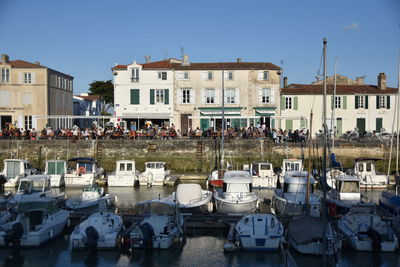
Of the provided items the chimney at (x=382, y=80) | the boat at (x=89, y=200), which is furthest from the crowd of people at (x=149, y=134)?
the boat at (x=89, y=200)

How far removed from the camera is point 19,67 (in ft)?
159

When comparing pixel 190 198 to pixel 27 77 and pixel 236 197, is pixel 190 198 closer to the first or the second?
pixel 236 197

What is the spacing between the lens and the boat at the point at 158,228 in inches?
763

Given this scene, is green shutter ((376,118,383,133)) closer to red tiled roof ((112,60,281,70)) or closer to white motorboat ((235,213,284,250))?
red tiled roof ((112,60,281,70))

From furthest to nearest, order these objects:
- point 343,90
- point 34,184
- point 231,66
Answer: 1. point 343,90
2. point 231,66
3. point 34,184

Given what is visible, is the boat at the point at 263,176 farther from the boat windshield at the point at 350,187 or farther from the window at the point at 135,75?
the window at the point at 135,75

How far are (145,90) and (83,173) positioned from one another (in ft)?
48.2

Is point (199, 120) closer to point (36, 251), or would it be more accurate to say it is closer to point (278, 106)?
point (278, 106)

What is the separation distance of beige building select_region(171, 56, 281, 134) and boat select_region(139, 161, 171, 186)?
12473 mm

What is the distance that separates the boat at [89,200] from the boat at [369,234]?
38.6 feet

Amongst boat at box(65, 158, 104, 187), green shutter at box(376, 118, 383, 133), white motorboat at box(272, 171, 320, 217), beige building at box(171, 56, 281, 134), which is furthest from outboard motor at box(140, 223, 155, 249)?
green shutter at box(376, 118, 383, 133)

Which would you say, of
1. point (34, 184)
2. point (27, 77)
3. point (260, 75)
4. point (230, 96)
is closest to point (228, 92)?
point (230, 96)

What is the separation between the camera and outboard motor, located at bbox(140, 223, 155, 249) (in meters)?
19.3

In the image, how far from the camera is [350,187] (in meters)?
27.0
